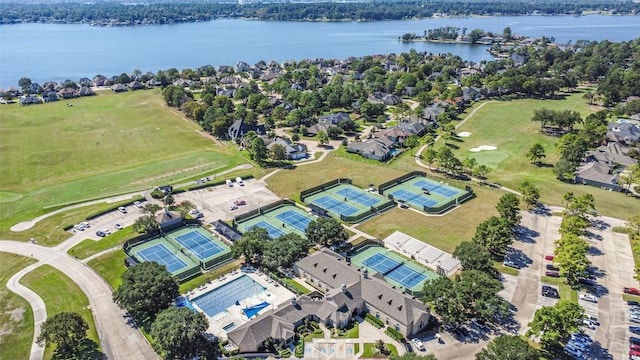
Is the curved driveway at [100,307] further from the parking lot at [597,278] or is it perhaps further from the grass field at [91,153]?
the parking lot at [597,278]

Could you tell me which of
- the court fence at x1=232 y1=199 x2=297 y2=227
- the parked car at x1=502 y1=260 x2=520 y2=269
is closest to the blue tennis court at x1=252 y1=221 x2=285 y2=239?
the court fence at x1=232 y1=199 x2=297 y2=227

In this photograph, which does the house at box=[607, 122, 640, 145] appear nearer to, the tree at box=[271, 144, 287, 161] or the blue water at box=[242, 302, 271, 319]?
the tree at box=[271, 144, 287, 161]

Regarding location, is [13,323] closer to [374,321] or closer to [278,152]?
[374,321]

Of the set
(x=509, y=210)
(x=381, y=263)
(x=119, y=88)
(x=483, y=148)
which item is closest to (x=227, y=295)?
(x=381, y=263)

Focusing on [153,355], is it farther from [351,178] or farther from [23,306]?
[351,178]

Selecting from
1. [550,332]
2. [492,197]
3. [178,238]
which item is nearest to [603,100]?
[492,197]

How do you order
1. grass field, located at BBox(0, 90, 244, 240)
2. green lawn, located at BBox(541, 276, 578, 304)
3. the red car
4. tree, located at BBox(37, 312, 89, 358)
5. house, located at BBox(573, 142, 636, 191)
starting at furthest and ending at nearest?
grass field, located at BBox(0, 90, 244, 240)
house, located at BBox(573, 142, 636, 191)
the red car
green lawn, located at BBox(541, 276, 578, 304)
tree, located at BBox(37, 312, 89, 358)

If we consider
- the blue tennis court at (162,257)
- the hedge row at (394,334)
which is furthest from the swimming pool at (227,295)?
the hedge row at (394,334)
